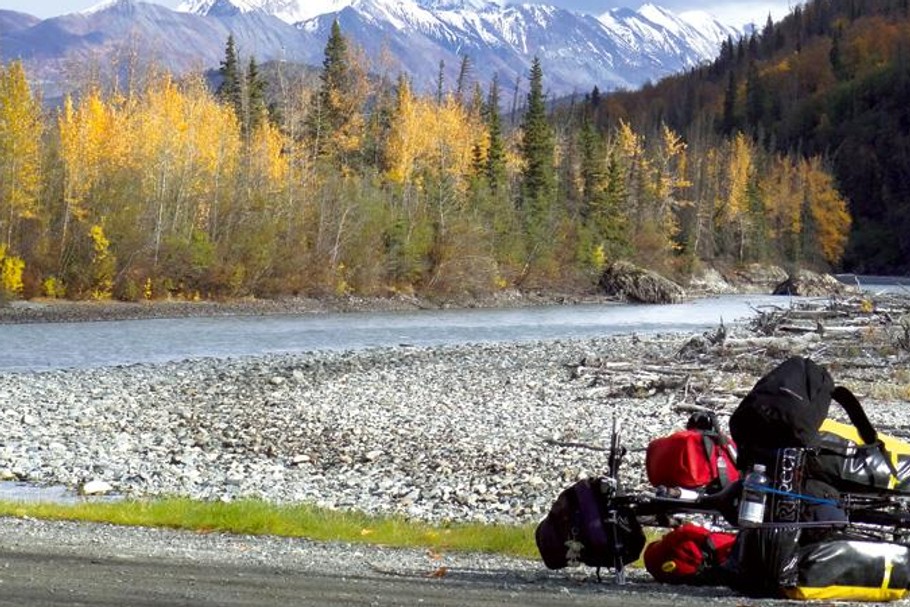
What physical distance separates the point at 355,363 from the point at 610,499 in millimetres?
25903

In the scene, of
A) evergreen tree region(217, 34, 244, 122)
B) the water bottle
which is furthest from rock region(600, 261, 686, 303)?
the water bottle

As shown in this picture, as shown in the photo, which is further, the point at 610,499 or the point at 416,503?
the point at 416,503

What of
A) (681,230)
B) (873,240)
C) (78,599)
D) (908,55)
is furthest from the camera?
(908,55)

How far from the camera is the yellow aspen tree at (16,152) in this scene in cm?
5628

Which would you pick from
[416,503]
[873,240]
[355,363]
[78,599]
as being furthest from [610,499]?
[873,240]

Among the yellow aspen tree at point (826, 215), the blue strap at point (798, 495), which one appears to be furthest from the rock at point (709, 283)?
the blue strap at point (798, 495)

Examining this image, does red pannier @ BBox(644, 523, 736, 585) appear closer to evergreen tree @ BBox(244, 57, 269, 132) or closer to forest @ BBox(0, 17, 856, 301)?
forest @ BBox(0, 17, 856, 301)

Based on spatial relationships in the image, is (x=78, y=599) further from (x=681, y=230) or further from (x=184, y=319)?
(x=681, y=230)

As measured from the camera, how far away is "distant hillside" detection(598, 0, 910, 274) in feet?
421

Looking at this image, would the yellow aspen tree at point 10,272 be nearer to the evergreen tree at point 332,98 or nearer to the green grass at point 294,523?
the evergreen tree at point 332,98

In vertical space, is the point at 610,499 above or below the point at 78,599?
above

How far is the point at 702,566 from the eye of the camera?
7938mm

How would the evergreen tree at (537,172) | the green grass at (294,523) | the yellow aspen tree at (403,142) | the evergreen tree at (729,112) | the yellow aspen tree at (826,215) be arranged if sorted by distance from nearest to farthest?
1. the green grass at (294,523)
2. the yellow aspen tree at (403,142)
3. the evergreen tree at (537,172)
4. the yellow aspen tree at (826,215)
5. the evergreen tree at (729,112)

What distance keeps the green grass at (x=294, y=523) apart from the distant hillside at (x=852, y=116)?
114 meters
